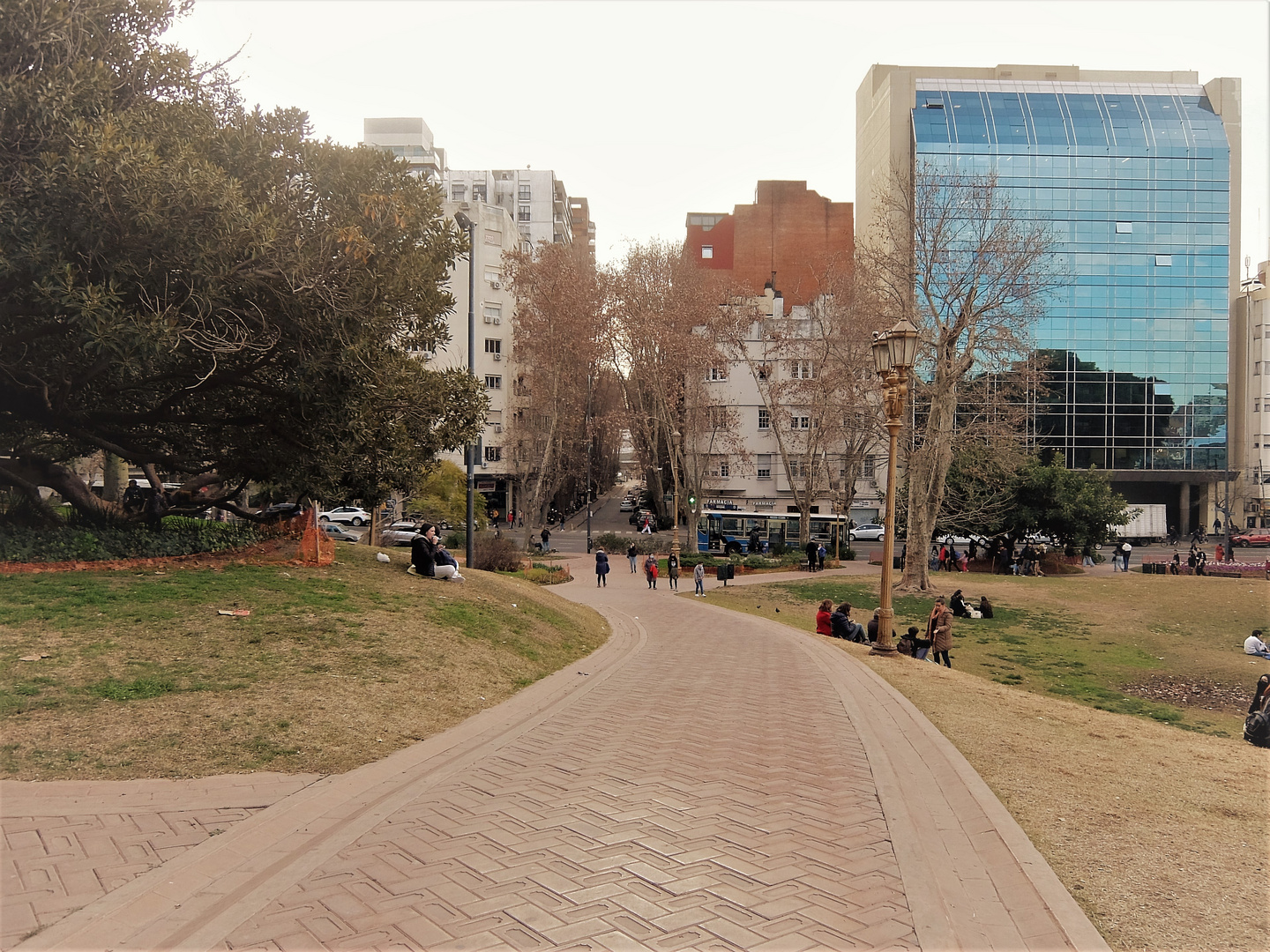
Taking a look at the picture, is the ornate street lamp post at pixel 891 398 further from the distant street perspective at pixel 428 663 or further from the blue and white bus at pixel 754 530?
the blue and white bus at pixel 754 530

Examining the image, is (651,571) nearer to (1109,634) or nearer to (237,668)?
(1109,634)

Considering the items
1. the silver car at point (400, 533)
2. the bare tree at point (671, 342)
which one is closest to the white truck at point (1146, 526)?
the bare tree at point (671, 342)

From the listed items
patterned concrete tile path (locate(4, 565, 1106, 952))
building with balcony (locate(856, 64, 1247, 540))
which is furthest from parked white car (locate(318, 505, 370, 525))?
patterned concrete tile path (locate(4, 565, 1106, 952))

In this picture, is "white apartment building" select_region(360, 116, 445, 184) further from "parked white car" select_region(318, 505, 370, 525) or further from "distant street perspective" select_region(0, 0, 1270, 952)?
"distant street perspective" select_region(0, 0, 1270, 952)

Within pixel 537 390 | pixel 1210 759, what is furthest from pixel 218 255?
pixel 537 390

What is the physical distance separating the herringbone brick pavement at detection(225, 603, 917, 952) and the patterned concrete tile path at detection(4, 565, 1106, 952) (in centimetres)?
1

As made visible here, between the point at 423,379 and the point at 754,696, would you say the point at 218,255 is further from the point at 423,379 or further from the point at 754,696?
the point at 754,696

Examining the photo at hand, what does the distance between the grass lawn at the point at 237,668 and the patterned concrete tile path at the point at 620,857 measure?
92cm

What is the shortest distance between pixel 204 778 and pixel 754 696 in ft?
18.7

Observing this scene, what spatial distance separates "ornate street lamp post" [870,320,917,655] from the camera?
12.3 meters

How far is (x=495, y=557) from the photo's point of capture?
2661cm

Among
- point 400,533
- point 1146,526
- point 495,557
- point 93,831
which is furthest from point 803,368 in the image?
point 93,831

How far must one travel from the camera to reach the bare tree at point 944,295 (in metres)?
24.8

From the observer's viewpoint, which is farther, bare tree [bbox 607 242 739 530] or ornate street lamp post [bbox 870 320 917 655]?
bare tree [bbox 607 242 739 530]
